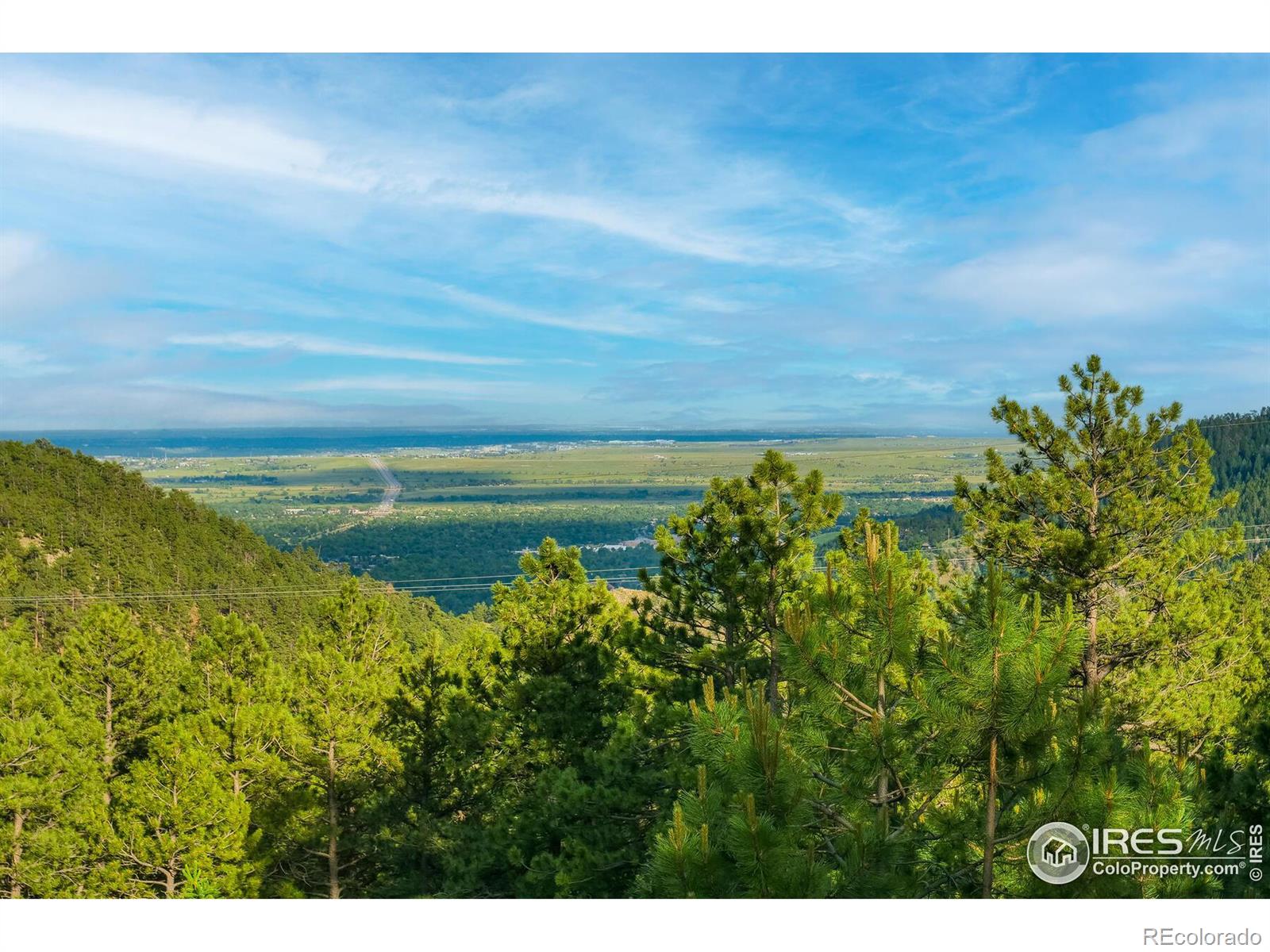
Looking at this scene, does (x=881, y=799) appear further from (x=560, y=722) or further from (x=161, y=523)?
(x=161, y=523)

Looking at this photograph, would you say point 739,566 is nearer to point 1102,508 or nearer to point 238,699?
point 1102,508

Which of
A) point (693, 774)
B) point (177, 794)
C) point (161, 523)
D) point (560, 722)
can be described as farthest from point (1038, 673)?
point (161, 523)

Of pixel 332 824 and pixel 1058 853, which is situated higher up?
pixel 1058 853

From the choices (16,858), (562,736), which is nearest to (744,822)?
(562,736)

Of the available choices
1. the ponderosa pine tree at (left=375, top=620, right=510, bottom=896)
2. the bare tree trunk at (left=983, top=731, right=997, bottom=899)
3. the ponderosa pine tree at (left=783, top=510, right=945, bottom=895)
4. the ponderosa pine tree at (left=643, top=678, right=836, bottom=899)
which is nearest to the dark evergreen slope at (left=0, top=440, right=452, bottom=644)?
the ponderosa pine tree at (left=375, top=620, right=510, bottom=896)

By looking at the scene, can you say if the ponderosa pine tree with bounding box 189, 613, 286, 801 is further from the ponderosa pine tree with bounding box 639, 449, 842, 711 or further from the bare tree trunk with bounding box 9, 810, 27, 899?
the ponderosa pine tree with bounding box 639, 449, 842, 711

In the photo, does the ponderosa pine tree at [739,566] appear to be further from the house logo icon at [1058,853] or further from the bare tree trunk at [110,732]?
the bare tree trunk at [110,732]
